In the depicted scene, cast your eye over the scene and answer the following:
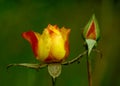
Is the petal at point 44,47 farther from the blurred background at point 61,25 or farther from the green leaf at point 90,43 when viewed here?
the blurred background at point 61,25

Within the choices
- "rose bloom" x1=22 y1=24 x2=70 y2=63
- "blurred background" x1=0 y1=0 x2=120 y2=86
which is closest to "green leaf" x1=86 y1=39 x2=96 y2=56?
"rose bloom" x1=22 y1=24 x2=70 y2=63

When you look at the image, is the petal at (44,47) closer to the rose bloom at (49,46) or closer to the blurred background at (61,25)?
the rose bloom at (49,46)

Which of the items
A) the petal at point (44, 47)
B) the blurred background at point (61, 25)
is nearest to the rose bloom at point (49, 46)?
the petal at point (44, 47)

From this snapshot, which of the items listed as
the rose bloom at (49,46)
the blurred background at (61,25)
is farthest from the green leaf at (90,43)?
the blurred background at (61,25)

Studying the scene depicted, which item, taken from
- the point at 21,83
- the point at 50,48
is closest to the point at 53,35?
the point at 50,48

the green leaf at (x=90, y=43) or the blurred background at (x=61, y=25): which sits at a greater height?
the blurred background at (x=61, y=25)

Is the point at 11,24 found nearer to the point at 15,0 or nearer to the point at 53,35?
the point at 15,0

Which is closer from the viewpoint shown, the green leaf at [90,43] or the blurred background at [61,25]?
the green leaf at [90,43]

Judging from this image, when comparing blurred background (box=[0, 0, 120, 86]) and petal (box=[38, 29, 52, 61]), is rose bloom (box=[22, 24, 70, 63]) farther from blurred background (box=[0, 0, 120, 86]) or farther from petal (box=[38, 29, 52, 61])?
blurred background (box=[0, 0, 120, 86])
